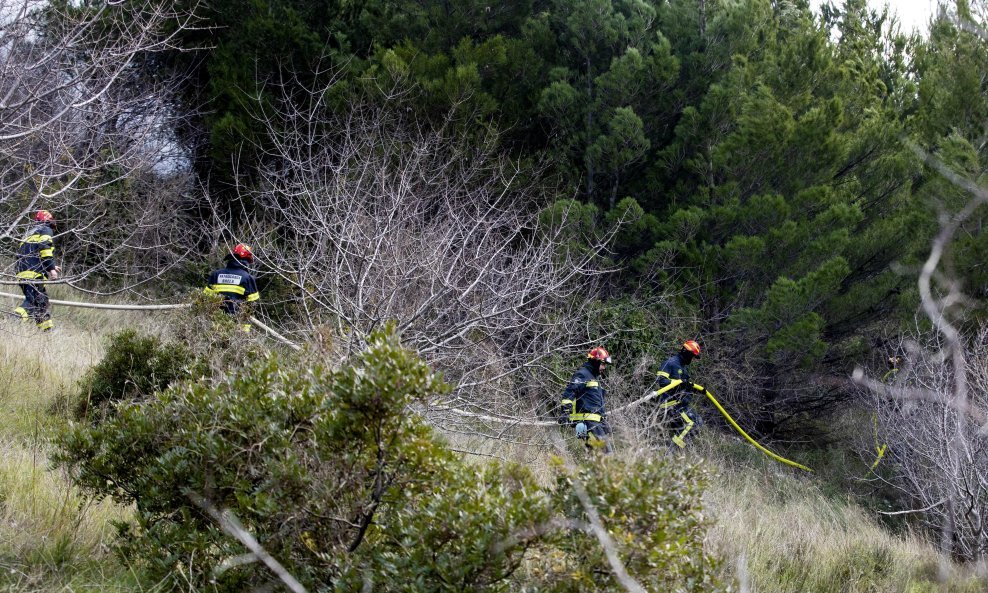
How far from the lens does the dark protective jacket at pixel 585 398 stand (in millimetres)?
8805

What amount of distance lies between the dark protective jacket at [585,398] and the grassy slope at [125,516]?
739 millimetres

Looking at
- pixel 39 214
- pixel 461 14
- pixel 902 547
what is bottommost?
pixel 902 547

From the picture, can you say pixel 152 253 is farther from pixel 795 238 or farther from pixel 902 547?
pixel 902 547

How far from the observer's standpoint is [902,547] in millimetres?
9531

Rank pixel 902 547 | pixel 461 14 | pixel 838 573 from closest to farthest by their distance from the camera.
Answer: pixel 838 573 → pixel 902 547 → pixel 461 14

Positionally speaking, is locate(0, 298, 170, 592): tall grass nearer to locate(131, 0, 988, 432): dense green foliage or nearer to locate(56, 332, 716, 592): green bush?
locate(56, 332, 716, 592): green bush

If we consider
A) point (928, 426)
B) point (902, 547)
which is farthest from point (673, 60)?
point (902, 547)

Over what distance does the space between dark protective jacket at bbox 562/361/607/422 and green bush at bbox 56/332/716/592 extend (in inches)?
181

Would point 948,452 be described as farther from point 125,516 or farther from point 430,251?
point 125,516

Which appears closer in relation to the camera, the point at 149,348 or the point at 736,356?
the point at 149,348

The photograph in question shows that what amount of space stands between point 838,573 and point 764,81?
8728 millimetres

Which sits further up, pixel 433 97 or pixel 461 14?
pixel 461 14

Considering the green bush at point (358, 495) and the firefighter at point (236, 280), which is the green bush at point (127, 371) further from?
the green bush at point (358, 495)

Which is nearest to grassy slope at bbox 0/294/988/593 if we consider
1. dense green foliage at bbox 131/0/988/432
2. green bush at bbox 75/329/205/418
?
green bush at bbox 75/329/205/418
